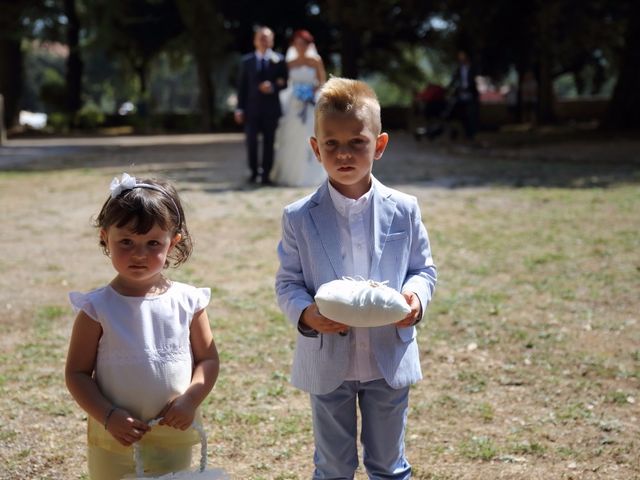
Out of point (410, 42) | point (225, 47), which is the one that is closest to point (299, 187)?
point (225, 47)

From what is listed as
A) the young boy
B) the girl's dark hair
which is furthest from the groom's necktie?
the girl's dark hair

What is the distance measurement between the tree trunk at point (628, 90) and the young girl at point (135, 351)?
2159 centimetres

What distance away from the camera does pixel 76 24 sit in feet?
114

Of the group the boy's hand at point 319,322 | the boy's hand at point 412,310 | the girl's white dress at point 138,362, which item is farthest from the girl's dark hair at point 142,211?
the boy's hand at point 412,310

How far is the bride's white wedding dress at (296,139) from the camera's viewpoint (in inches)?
479

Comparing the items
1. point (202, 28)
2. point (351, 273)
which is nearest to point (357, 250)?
point (351, 273)

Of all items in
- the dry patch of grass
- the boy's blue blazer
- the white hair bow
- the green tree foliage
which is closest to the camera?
the white hair bow

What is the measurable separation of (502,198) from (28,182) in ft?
→ 22.0

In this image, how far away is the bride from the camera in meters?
12.0

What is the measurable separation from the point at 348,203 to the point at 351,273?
0.21 meters

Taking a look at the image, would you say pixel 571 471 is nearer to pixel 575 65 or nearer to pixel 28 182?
pixel 28 182

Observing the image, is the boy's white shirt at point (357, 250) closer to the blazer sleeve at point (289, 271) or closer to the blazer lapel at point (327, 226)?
the blazer lapel at point (327, 226)

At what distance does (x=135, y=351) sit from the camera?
8.26 feet

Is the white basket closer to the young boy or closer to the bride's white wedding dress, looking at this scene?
the young boy
